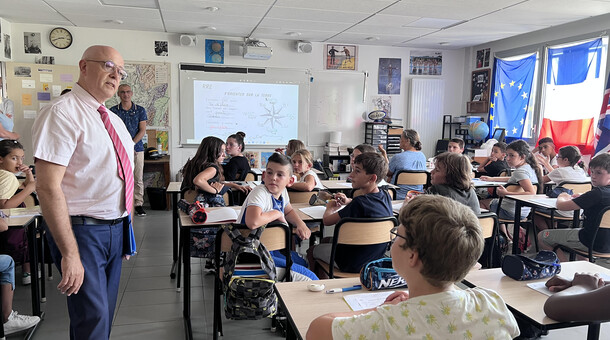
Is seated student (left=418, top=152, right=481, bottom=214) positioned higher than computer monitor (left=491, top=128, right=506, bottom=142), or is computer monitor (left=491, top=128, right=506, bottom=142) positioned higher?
computer monitor (left=491, top=128, right=506, bottom=142)

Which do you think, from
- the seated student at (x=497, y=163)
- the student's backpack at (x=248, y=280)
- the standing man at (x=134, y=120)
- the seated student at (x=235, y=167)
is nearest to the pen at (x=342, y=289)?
the student's backpack at (x=248, y=280)

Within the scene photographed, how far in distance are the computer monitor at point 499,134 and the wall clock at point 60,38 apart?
704cm

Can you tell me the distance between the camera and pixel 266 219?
2355 mm

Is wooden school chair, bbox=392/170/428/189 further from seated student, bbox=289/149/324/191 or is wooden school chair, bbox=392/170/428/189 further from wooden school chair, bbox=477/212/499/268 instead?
wooden school chair, bbox=477/212/499/268

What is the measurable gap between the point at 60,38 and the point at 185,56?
185 centimetres

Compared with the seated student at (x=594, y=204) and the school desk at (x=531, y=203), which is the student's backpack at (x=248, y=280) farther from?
the school desk at (x=531, y=203)

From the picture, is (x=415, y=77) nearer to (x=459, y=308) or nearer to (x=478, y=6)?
(x=478, y=6)

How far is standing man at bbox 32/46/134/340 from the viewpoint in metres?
1.58

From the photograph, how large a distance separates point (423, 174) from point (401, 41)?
11.6 feet

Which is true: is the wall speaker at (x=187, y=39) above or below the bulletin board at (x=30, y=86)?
above

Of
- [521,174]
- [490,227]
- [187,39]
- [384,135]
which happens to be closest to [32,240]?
[490,227]

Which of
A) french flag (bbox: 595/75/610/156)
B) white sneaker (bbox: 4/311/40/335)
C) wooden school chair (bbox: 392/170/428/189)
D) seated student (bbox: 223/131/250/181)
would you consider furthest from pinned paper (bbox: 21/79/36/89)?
french flag (bbox: 595/75/610/156)

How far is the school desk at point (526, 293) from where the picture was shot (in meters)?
1.38

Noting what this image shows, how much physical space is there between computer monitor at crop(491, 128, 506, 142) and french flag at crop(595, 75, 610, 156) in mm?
1669
